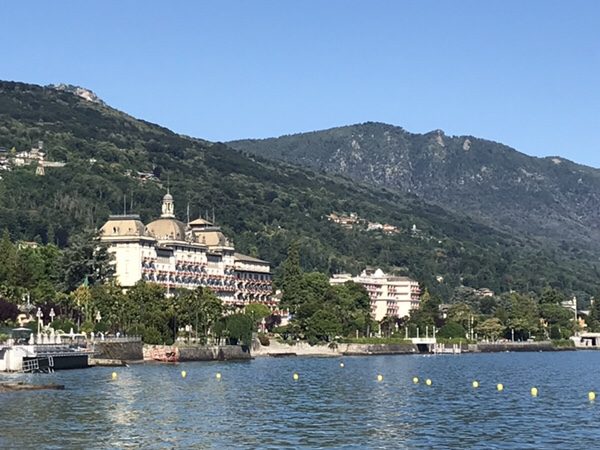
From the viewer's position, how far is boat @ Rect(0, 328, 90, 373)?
415 feet

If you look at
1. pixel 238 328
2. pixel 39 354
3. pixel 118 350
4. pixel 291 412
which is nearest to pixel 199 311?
pixel 238 328

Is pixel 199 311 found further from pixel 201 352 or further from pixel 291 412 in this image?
pixel 291 412

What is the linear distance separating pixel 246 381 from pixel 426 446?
179 feet

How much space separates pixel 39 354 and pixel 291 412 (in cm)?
4932

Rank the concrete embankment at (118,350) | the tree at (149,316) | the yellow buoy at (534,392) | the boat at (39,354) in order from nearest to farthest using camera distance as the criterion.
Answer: the yellow buoy at (534,392) → the boat at (39,354) → the concrete embankment at (118,350) → the tree at (149,316)

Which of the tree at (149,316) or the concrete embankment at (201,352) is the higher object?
the tree at (149,316)

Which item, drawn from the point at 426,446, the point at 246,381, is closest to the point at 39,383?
the point at 246,381

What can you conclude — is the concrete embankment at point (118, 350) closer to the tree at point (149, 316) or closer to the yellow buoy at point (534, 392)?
the tree at point (149, 316)

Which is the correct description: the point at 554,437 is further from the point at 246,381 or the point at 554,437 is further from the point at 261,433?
the point at 246,381

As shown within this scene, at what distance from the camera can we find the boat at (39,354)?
126 meters

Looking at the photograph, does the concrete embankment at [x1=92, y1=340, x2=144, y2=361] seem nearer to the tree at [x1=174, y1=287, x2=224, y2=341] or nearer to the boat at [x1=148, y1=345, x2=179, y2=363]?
the boat at [x1=148, y1=345, x2=179, y2=363]

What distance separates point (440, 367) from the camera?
16812cm

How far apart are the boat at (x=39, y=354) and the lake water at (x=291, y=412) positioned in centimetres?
306

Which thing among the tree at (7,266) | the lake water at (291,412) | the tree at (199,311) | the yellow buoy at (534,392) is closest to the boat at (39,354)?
the lake water at (291,412)
